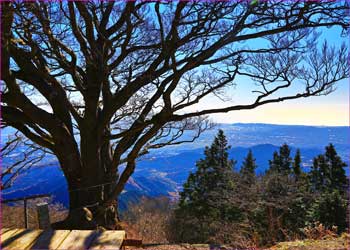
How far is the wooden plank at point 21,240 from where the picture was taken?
2.53 meters

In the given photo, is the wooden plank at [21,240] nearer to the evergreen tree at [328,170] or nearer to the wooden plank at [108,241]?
the wooden plank at [108,241]

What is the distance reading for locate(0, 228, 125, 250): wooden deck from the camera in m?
2.48

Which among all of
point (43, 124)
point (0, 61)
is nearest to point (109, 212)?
point (43, 124)

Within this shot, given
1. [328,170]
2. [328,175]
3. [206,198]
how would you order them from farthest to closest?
[328,170], [328,175], [206,198]

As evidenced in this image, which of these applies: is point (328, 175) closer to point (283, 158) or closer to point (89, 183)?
point (283, 158)

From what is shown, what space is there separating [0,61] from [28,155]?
4144 mm

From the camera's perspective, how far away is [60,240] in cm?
259

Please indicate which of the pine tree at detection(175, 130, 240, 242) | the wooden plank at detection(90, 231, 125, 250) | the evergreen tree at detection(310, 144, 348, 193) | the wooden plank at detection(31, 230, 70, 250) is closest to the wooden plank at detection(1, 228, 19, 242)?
the wooden plank at detection(31, 230, 70, 250)

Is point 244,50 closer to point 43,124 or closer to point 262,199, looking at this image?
point 43,124

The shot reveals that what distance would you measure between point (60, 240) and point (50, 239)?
9 centimetres

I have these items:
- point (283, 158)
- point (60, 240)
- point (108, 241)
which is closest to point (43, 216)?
point (60, 240)

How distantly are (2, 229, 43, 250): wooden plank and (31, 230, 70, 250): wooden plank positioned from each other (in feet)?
0.15

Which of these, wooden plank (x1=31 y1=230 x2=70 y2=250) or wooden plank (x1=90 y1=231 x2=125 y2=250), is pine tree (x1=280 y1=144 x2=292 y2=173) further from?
wooden plank (x1=31 y1=230 x2=70 y2=250)

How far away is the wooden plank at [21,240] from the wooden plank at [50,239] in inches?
1.9
